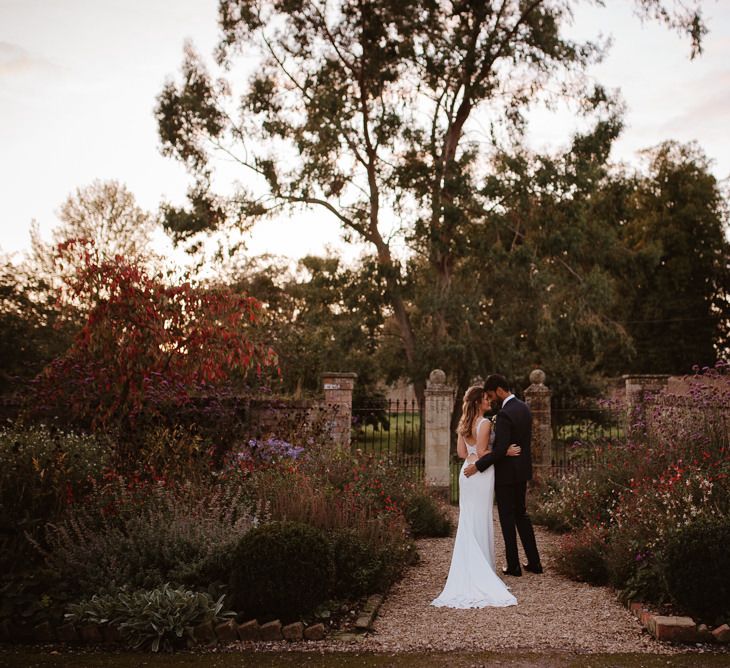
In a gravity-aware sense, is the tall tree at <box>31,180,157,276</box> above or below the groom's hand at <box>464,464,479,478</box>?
above

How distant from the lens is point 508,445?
695cm

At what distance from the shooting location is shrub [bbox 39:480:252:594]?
18.3 feet

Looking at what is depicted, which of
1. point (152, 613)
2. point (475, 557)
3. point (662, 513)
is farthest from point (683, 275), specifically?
point (152, 613)

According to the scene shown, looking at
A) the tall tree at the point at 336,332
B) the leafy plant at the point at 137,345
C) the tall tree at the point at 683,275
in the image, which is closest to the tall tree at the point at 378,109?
the tall tree at the point at 336,332

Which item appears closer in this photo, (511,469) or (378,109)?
(511,469)

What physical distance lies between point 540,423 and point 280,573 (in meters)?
8.26

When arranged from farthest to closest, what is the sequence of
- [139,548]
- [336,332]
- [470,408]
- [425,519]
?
[336,332] < [425,519] < [470,408] < [139,548]

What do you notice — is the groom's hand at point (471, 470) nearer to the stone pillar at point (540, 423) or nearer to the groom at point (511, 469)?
the groom at point (511, 469)

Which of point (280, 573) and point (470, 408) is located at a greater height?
point (470, 408)

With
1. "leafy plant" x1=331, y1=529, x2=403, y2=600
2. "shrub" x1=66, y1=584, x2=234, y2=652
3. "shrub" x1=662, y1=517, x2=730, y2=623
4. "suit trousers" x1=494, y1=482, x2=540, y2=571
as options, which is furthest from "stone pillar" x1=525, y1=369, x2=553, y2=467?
"shrub" x1=66, y1=584, x2=234, y2=652

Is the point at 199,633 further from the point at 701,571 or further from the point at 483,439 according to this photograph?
the point at 701,571

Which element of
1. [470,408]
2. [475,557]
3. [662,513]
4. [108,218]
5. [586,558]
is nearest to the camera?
[662,513]

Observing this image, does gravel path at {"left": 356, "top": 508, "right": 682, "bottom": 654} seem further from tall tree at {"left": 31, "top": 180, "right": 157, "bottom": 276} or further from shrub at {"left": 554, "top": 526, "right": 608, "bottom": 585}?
tall tree at {"left": 31, "top": 180, "right": 157, "bottom": 276}

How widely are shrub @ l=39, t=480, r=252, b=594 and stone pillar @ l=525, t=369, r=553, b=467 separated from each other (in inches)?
288
